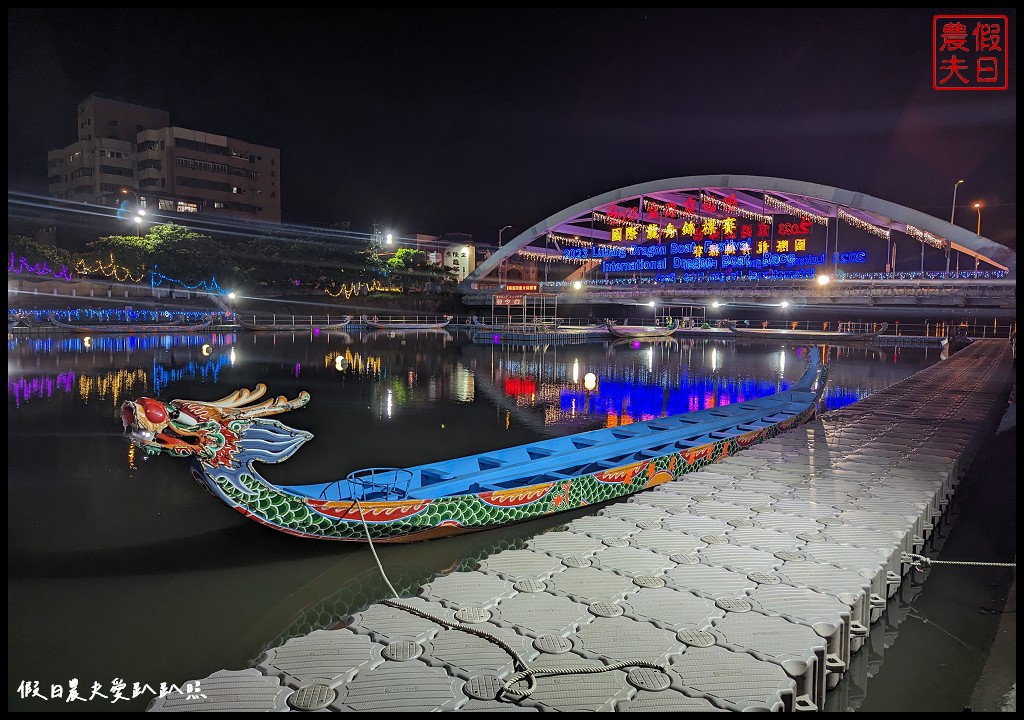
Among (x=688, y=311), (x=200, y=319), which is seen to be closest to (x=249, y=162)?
(x=200, y=319)

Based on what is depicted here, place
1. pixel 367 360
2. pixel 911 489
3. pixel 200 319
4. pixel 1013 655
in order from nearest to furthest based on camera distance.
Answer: pixel 1013 655 < pixel 911 489 < pixel 367 360 < pixel 200 319

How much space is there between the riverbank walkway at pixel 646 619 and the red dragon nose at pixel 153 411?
2.92 metres

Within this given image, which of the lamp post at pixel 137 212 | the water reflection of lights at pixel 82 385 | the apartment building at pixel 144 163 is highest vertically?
the apartment building at pixel 144 163

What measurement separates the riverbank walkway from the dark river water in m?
1.65

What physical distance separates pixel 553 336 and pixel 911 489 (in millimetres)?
41435

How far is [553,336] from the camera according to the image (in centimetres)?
5066

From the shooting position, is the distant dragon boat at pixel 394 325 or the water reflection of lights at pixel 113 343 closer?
the water reflection of lights at pixel 113 343

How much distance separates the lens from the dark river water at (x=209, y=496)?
22.1 feet

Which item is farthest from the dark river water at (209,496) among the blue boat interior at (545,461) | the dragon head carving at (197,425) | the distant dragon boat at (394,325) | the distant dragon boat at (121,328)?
the distant dragon boat at (394,325)

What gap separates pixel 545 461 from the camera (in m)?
10.6

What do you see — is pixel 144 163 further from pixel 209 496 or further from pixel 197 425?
pixel 197 425

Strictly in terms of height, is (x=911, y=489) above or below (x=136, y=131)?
below

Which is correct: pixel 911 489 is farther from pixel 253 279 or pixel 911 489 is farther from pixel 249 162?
pixel 249 162

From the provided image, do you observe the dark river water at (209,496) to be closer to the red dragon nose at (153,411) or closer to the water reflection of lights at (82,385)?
the water reflection of lights at (82,385)
